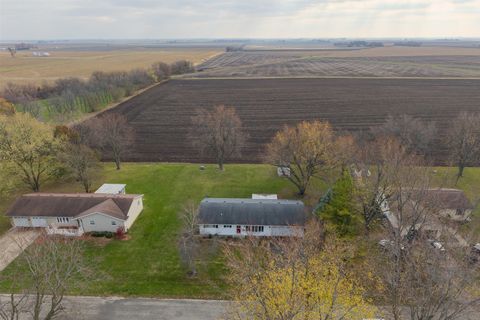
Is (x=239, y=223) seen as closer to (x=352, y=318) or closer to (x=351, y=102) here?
(x=352, y=318)

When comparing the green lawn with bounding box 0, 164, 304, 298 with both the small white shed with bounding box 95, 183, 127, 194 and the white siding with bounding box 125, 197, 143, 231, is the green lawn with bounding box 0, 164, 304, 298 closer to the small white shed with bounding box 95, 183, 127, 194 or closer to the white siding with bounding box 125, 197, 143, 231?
the white siding with bounding box 125, 197, 143, 231

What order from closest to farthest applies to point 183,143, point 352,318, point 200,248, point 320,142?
point 352,318 < point 200,248 < point 320,142 < point 183,143

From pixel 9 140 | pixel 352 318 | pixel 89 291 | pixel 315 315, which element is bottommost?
pixel 89 291

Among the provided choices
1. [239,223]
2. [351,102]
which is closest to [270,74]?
[351,102]

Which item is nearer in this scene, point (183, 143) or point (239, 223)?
point (239, 223)

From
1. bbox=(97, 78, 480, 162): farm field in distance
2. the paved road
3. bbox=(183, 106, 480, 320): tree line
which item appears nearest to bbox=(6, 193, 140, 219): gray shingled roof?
bbox=(183, 106, 480, 320): tree line

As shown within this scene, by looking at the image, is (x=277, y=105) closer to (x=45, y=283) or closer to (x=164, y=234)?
(x=164, y=234)

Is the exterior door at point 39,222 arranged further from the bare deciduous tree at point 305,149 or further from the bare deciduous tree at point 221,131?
the bare deciduous tree at point 305,149

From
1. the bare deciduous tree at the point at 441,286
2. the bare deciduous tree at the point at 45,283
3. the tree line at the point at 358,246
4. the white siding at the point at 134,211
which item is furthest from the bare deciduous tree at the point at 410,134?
the bare deciduous tree at the point at 45,283
